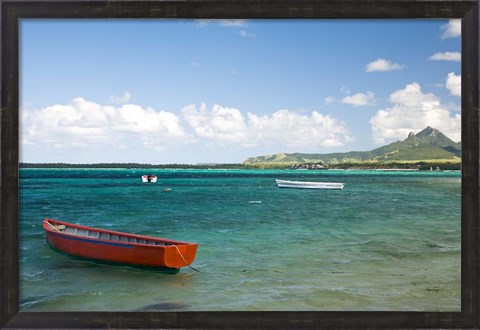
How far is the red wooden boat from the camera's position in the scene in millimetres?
4066

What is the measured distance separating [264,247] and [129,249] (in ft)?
14.8

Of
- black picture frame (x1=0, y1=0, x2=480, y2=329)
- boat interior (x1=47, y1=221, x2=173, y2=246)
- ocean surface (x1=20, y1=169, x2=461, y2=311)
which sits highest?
black picture frame (x1=0, y1=0, x2=480, y2=329)

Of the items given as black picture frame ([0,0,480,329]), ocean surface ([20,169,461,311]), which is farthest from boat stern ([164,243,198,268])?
black picture frame ([0,0,480,329])

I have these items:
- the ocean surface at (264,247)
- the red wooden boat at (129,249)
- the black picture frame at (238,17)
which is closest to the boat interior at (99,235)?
the red wooden boat at (129,249)

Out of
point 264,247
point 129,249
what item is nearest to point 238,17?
point 129,249

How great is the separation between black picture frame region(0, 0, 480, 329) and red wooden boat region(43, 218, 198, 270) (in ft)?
6.27

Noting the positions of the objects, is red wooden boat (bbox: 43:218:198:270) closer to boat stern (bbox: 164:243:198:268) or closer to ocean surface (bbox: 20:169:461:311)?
boat stern (bbox: 164:243:198:268)

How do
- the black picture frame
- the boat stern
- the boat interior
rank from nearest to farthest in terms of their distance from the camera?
the black picture frame, the boat stern, the boat interior

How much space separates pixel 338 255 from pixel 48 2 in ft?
21.2

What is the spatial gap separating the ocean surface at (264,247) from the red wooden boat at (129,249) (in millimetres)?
108

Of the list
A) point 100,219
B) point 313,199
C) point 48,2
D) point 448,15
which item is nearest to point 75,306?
point 48,2

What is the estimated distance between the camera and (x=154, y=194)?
68.9 ft

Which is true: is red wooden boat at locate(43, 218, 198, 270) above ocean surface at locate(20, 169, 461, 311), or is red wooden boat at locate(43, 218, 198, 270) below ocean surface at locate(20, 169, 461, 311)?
above

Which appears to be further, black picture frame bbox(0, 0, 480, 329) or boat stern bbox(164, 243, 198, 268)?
boat stern bbox(164, 243, 198, 268)
